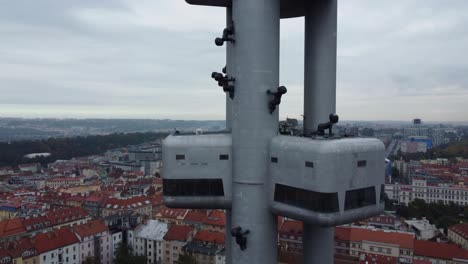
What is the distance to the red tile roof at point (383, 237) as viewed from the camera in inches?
2948

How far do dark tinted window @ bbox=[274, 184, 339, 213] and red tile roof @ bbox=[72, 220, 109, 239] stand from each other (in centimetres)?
6864

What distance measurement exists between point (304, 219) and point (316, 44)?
9.31 metres

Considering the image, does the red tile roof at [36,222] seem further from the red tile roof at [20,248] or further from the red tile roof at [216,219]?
the red tile roof at [216,219]

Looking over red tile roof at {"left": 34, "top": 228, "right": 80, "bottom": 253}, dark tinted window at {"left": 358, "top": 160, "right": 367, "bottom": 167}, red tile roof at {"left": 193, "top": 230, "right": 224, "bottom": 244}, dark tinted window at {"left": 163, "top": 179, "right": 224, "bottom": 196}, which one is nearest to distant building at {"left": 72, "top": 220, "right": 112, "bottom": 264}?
red tile roof at {"left": 34, "top": 228, "right": 80, "bottom": 253}

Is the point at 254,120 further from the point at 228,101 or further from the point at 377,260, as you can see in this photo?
the point at 377,260

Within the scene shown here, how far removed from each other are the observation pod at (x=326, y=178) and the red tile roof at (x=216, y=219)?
7141cm

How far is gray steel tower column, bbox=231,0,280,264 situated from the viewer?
19.9 m

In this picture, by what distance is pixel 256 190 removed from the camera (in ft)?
66.5

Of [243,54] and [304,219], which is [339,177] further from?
A: [243,54]

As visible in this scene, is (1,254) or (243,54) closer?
(243,54)

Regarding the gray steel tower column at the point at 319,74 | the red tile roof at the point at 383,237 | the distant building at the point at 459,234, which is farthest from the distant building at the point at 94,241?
the distant building at the point at 459,234

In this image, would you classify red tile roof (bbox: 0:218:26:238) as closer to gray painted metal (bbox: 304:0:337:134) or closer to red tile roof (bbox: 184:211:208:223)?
red tile roof (bbox: 184:211:208:223)

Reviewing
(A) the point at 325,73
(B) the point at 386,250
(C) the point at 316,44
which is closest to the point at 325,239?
(A) the point at 325,73

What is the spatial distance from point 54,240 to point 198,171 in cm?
6321
